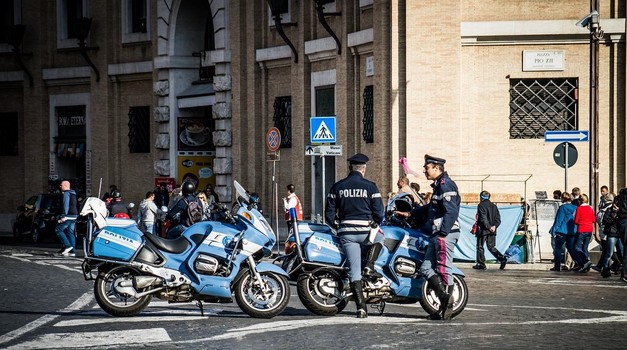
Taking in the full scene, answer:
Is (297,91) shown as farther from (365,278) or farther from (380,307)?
(365,278)

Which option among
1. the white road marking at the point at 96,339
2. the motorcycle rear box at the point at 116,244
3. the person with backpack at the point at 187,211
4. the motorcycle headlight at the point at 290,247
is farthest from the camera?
the person with backpack at the point at 187,211

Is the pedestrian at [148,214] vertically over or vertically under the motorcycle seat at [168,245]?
under

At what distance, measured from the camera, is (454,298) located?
14.3m

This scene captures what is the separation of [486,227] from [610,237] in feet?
9.25

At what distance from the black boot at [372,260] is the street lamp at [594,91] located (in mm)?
13662

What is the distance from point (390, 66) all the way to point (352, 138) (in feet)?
9.52

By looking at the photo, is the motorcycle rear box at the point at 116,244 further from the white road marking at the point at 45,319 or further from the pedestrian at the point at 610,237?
the pedestrian at the point at 610,237

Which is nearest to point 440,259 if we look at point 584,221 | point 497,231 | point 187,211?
point 187,211

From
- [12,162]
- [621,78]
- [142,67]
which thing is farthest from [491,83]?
[12,162]

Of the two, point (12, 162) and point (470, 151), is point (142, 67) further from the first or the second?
point (470, 151)

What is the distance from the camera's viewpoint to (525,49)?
29672 millimetres

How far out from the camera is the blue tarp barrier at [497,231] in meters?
26.2

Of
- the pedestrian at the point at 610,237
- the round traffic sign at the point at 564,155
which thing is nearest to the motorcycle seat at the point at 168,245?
the pedestrian at the point at 610,237

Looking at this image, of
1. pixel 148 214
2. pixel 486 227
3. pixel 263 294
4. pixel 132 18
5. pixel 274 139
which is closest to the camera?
pixel 263 294
